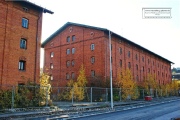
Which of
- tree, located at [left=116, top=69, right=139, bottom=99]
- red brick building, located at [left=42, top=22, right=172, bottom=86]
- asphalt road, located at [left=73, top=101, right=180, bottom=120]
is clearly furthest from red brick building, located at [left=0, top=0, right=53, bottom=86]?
tree, located at [left=116, top=69, right=139, bottom=99]

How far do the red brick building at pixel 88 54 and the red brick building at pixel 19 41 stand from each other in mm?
13876

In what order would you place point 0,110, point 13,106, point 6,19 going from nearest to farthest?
point 0,110
point 13,106
point 6,19

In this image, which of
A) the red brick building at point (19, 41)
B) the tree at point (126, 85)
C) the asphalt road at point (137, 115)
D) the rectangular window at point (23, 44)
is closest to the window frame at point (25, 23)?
the red brick building at point (19, 41)

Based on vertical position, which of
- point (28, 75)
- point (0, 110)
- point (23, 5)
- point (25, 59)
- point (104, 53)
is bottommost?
point (0, 110)

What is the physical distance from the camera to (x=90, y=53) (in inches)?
1524

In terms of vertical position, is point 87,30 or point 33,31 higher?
point 87,30

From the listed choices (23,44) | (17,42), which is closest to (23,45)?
(23,44)

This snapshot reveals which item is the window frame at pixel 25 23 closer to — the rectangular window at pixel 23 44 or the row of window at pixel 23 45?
the row of window at pixel 23 45

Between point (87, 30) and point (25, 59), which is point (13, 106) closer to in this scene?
point (25, 59)

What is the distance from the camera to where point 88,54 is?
3894 cm

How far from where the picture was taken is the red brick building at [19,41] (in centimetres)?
2114

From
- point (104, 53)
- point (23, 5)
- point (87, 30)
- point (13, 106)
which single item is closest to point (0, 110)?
point (13, 106)

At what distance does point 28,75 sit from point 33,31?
5215mm

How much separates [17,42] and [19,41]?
0.92ft
